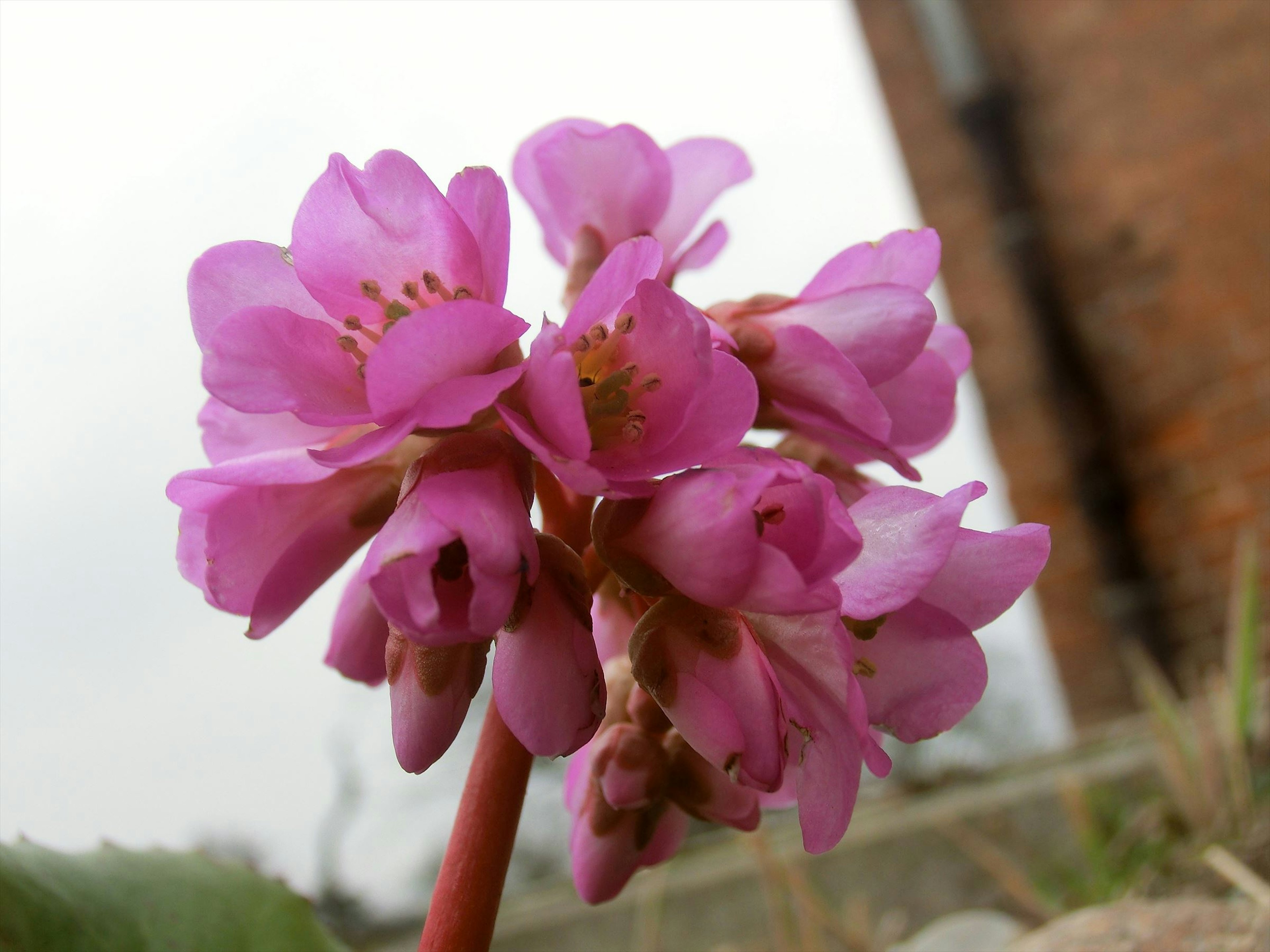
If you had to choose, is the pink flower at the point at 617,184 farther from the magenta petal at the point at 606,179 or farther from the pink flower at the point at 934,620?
the pink flower at the point at 934,620

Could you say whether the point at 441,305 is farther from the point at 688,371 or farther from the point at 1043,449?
the point at 1043,449

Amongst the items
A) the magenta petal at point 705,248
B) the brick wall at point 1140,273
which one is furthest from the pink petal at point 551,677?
the brick wall at point 1140,273

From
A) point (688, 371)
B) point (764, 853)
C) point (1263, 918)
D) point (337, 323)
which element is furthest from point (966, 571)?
point (764, 853)

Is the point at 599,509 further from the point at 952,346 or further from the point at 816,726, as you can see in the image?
the point at 952,346

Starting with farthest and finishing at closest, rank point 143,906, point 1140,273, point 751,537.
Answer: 1. point 1140,273
2. point 143,906
3. point 751,537

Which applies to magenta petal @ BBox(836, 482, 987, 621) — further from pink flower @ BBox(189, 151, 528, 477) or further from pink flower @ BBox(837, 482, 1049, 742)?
pink flower @ BBox(189, 151, 528, 477)

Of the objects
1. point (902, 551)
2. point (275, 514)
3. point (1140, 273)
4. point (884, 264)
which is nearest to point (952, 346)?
point (884, 264)

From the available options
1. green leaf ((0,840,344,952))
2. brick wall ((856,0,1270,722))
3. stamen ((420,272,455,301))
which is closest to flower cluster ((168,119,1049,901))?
stamen ((420,272,455,301))
